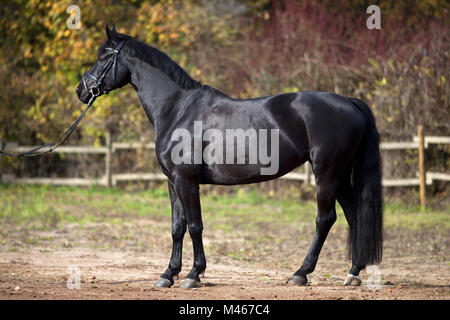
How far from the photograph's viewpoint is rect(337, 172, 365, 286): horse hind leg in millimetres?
5750

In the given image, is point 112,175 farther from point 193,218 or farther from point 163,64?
point 193,218

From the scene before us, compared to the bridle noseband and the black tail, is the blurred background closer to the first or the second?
the black tail

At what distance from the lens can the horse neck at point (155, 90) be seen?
585cm

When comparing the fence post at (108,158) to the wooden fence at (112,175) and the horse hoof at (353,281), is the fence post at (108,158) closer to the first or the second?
the wooden fence at (112,175)

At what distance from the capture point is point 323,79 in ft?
43.8

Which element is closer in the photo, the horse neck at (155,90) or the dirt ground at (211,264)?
the dirt ground at (211,264)

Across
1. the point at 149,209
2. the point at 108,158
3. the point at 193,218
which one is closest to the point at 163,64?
the point at 193,218

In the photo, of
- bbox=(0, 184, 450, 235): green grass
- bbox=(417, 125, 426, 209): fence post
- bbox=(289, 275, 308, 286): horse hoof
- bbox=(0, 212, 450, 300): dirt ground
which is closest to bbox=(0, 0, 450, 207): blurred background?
bbox=(417, 125, 426, 209): fence post

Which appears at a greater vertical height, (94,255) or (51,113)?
(51,113)

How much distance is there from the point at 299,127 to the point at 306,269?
130 centimetres

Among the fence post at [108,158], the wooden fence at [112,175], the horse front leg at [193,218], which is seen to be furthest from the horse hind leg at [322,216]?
the fence post at [108,158]

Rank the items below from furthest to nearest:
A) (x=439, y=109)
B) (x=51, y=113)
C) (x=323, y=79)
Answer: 1. (x=51, y=113)
2. (x=323, y=79)
3. (x=439, y=109)

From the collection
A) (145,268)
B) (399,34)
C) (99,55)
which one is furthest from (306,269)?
(399,34)

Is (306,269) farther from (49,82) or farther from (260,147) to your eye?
(49,82)
